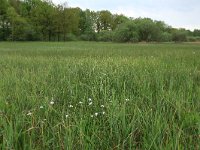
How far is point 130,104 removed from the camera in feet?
12.1

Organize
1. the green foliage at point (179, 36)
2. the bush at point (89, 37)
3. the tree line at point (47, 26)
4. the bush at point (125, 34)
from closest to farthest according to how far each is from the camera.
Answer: the tree line at point (47, 26) → the bush at point (125, 34) → the green foliage at point (179, 36) → the bush at point (89, 37)

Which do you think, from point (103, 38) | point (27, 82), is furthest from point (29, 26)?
point (27, 82)

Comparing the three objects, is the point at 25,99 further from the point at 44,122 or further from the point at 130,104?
the point at 130,104

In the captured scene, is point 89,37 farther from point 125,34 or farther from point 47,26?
point 125,34

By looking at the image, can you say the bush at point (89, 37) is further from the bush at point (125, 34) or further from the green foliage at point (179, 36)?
the green foliage at point (179, 36)

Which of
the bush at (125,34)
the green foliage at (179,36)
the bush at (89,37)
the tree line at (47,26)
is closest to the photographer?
the tree line at (47,26)

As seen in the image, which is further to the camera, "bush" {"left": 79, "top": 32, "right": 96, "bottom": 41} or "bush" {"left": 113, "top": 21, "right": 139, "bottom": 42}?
"bush" {"left": 79, "top": 32, "right": 96, "bottom": 41}

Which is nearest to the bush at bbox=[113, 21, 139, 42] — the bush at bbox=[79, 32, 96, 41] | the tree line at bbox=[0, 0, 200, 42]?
the tree line at bbox=[0, 0, 200, 42]

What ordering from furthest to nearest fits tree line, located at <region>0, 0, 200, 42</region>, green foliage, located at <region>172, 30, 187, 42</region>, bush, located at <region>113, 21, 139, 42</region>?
1. green foliage, located at <region>172, 30, 187, 42</region>
2. bush, located at <region>113, 21, 139, 42</region>
3. tree line, located at <region>0, 0, 200, 42</region>

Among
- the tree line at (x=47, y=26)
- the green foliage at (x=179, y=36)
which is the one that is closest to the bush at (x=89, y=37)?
the tree line at (x=47, y=26)

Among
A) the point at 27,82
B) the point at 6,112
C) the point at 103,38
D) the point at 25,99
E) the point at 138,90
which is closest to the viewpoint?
the point at 6,112

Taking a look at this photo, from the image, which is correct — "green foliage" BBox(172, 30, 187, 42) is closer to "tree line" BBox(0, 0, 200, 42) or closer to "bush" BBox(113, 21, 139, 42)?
"tree line" BBox(0, 0, 200, 42)

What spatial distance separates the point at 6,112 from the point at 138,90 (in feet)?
5.98

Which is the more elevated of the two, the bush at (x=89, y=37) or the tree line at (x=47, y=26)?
the tree line at (x=47, y=26)
